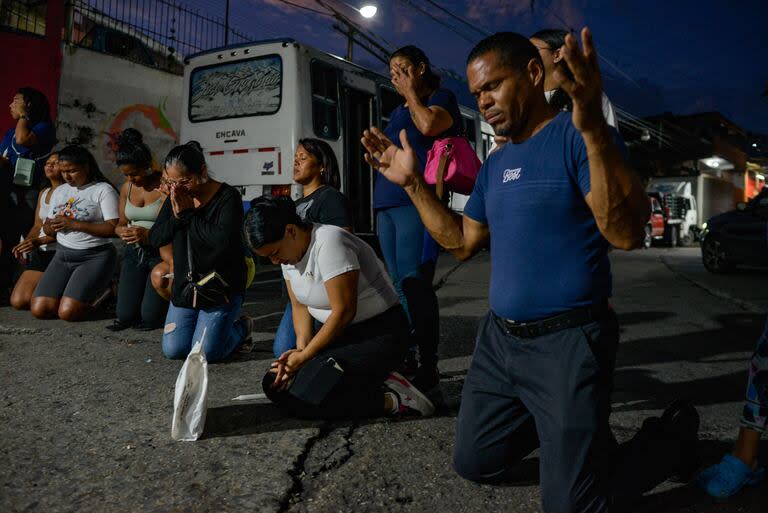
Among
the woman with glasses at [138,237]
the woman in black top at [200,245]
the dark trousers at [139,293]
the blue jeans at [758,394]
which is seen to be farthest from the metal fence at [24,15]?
the blue jeans at [758,394]

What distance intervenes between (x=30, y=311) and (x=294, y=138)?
13.6 ft

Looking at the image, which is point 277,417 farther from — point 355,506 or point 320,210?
point 320,210

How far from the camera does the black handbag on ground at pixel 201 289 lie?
3.95 meters

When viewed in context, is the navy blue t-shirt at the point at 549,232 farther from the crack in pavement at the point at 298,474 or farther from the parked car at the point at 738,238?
the parked car at the point at 738,238

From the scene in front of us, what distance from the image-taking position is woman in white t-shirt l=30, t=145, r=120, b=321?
516cm

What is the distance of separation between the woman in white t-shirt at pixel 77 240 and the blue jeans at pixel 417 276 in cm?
319

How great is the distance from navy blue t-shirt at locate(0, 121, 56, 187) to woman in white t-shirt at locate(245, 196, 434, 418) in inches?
171

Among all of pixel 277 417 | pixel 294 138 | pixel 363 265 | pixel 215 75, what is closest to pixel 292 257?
pixel 363 265

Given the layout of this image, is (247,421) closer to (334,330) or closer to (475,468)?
(334,330)

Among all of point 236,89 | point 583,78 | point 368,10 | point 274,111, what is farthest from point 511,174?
point 368,10

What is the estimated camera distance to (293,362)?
109 inches

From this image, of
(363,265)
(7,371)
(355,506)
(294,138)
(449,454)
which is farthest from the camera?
(294,138)

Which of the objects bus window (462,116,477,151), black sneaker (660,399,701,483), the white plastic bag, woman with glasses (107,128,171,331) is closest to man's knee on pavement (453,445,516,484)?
black sneaker (660,399,701,483)

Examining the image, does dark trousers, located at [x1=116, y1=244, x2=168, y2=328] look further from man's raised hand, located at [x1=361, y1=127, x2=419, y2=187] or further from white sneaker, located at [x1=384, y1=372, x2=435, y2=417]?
man's raised hand, located at [x1=361, y1=127, x2=419, y2=187]
